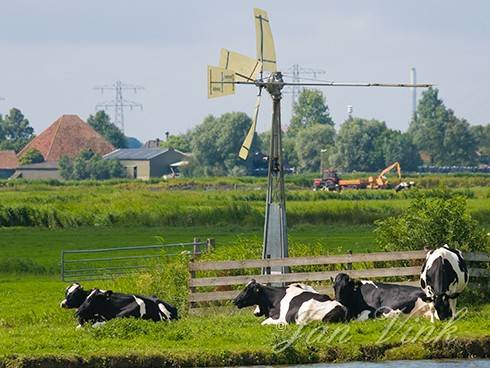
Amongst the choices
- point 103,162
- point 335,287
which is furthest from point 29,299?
point 103,162

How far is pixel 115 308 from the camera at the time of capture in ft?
89.7

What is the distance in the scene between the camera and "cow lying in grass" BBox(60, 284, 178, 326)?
89.1 ft

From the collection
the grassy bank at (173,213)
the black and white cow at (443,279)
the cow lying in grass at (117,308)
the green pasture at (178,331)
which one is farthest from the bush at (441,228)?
the grassy bank at (173,213)

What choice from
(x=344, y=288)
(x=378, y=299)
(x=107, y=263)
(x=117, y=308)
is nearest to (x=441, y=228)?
(x=378, y=299)

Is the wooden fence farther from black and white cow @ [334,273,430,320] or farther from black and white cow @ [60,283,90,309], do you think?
black and white cow @ [60,283,90,309]

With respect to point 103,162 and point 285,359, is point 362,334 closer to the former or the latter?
point 285,359

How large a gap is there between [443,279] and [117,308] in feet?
20.2

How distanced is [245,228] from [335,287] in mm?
47078

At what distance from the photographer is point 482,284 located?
29641 mm

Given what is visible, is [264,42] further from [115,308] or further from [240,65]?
[115,308]

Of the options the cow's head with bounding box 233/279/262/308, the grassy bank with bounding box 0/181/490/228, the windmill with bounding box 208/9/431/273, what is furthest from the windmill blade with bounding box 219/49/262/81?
the grassy bank with bounding box 0/181/490/228

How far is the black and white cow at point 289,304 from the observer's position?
2620 cm

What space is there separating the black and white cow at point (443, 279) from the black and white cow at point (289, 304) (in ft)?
5.98

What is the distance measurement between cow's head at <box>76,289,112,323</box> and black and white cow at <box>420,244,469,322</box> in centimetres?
610
